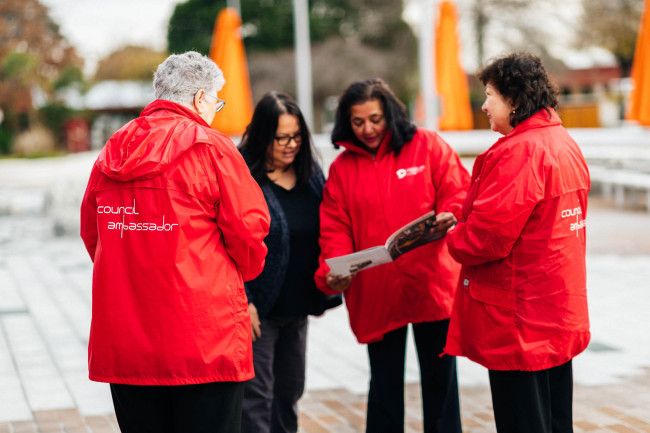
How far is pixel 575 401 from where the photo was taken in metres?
5.43

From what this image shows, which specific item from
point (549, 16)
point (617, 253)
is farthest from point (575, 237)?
point (549, 16)

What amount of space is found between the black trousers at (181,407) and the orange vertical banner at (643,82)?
851cm

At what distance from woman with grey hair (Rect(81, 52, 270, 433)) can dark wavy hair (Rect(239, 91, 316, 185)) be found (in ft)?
3.24

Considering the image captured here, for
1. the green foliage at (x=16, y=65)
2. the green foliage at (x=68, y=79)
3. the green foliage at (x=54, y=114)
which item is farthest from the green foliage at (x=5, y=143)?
the green foliage at (x=68, y=79)

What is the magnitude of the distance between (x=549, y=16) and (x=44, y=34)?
28.2m

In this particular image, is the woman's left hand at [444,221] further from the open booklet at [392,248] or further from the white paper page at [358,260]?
the white paper page at [358,260]

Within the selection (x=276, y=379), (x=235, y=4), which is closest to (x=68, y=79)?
(x=235, y=4)

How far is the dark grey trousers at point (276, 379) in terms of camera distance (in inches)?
168

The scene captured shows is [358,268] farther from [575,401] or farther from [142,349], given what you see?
[575,401]

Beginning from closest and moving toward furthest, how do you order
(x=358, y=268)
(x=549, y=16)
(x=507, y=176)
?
(x=507, y=176) → (x=358, y=268) → (x=549, y=16)

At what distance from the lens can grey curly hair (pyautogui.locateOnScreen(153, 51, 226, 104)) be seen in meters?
3.28

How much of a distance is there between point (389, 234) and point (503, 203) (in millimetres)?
944

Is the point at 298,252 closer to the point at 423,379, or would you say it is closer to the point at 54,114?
the point at 423,379

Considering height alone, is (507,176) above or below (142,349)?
above
